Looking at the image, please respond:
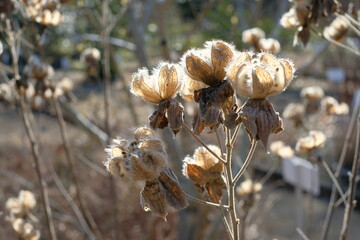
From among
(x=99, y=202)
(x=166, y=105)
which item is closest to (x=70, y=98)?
(x=166, y=105)

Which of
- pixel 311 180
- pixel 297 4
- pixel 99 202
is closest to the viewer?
pixel 297 4

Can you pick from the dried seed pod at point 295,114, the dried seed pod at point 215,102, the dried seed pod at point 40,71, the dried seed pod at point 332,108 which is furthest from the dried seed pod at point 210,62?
the dried seed pod at point 295,114

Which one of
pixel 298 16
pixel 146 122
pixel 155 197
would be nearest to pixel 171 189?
pixel 155 197

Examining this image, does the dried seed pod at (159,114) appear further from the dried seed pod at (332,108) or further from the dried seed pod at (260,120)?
the dried seed pod at (332,108)

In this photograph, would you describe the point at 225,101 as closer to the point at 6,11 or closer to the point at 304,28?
the point at 304,28

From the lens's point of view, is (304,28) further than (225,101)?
Yes

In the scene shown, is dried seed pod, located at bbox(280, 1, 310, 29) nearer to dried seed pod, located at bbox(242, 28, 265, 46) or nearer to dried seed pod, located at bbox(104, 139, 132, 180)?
dried seed pod, located at bbox(242, 28, 265, 46)
